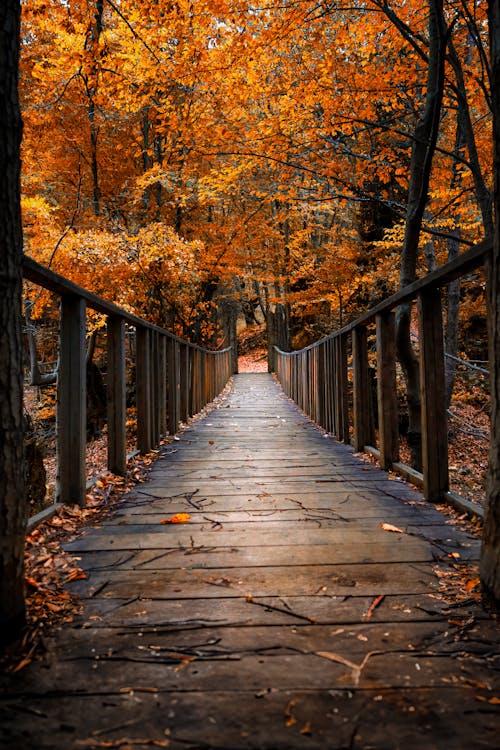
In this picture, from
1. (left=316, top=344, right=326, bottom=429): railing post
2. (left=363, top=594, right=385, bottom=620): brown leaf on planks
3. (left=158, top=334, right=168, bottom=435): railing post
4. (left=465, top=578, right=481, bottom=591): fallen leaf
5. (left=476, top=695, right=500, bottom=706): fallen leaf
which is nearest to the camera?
(left=476, top=695, right=500, bottom=706): fallen leaf

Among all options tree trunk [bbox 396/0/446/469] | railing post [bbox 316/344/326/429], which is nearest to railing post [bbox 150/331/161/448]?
railing post [bbox 316/344/326/429]

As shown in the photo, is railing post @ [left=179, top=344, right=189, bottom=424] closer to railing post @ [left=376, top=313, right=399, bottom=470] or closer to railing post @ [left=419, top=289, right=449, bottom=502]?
railing post @ [left=376, top=313, right=399, bottom=470]

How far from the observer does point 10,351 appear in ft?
4.68

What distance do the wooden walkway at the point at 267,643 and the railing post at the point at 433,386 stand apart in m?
0.32

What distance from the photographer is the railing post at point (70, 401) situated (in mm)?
2658

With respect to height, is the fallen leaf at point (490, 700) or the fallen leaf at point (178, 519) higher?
the fallen leaf at point (178, 519)

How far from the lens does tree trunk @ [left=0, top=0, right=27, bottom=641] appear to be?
1396mm

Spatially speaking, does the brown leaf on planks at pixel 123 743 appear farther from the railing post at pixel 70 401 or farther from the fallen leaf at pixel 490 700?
the railing post at pixel 70 401

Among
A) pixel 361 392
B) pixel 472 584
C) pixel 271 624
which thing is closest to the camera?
pixel 271 624

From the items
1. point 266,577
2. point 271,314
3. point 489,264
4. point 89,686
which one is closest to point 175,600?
point 266,577

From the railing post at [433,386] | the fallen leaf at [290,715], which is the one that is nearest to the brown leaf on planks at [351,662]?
the fallen leaf at [290,715]

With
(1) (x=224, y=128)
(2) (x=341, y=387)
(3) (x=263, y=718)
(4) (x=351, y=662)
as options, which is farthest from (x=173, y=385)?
(3) (x=263, y=718)

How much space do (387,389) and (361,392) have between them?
0.81 meters

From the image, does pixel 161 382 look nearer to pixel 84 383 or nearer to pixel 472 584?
pixel 84 383
